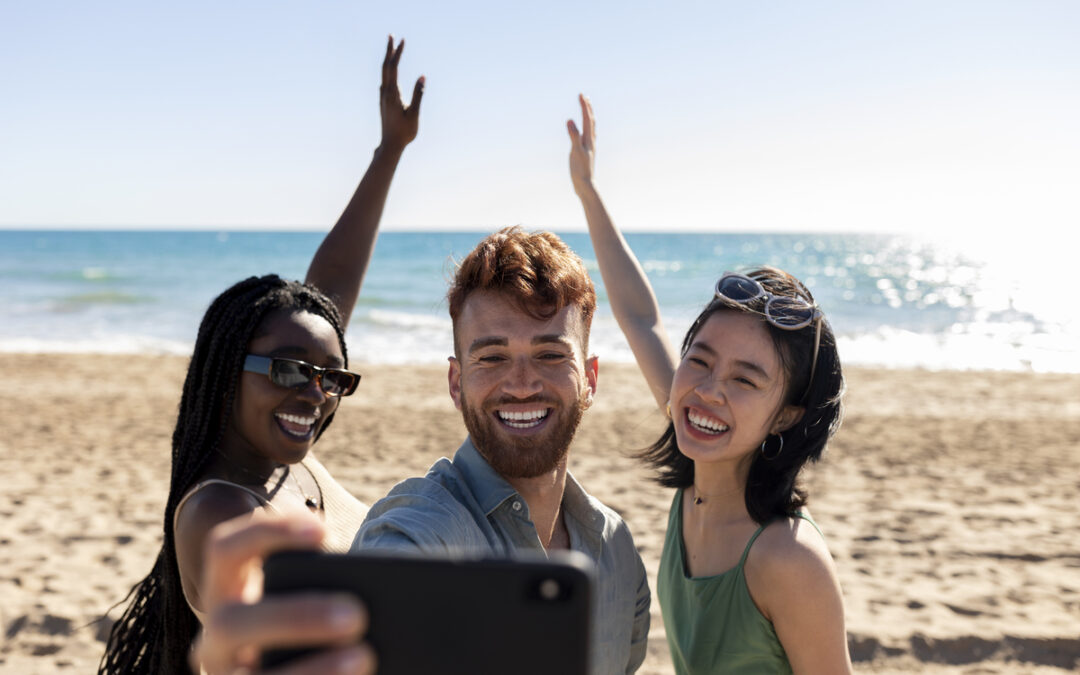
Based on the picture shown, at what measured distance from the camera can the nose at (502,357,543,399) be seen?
2166 mm

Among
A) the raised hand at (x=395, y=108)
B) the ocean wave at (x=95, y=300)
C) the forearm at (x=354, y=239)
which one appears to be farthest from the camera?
the ocean wave at (x=95, y=300)

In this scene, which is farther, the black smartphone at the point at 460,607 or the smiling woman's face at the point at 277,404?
the smiling woman's face at the point at 277,404

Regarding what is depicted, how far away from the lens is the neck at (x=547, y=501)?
7.37ft

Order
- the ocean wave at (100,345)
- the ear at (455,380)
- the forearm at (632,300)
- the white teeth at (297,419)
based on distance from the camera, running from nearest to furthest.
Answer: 1. the ear at (455,380)
2. the white teeth at (297,419)
3. the forearm at (632,300)
4. the ocean wave at (100,345)

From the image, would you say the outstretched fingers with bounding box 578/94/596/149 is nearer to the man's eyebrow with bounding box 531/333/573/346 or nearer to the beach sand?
the man's eyebrow with bounding box 531/333/573/346

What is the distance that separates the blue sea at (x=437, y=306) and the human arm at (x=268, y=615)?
6.34ft

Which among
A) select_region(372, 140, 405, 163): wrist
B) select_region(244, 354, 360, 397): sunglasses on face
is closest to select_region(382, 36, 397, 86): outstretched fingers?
select_region(372, 140, 405, 163): wrist

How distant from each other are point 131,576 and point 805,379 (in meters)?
5.17

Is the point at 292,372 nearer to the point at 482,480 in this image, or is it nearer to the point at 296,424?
the point at 296,424

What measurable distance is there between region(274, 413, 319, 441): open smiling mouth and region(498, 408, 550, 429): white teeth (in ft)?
2.64

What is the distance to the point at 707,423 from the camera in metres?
2.43

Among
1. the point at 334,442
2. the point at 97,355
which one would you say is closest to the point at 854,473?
the point at 334,442

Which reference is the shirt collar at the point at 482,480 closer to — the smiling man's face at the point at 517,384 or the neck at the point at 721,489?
the smiling man's face at the point at 517,384

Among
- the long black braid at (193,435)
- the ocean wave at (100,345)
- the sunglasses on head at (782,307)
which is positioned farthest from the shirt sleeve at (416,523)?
the ocean wave at (100,345)
